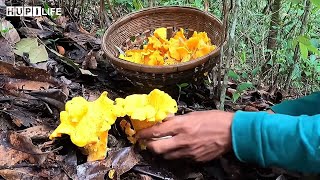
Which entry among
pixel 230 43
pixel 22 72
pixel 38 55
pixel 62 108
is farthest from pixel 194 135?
pixel 38 55

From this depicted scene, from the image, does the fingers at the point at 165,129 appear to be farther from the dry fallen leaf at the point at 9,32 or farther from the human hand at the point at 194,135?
the dry fallen leaf at the point at 9,32

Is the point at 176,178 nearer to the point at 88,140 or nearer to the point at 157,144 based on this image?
the point at 157,144

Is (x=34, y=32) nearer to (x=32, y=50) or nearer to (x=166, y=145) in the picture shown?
(x=32, y=50)

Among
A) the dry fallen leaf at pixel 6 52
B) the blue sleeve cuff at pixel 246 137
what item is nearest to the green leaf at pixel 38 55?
the dry fallen leaf at pixel 6 52

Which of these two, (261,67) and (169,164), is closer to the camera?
(169,164)

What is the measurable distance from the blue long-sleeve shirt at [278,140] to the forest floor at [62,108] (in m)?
0.29

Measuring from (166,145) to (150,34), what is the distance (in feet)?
4.66

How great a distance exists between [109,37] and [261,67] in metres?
1.46

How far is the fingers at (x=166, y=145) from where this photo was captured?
5.93 ft

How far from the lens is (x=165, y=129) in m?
1.83

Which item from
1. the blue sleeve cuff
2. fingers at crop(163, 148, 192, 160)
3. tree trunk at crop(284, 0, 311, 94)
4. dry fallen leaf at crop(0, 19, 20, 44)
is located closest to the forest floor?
dry fallen leaf at crop(0, 19, 20, 44)

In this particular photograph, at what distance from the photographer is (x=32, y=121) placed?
2.09 m

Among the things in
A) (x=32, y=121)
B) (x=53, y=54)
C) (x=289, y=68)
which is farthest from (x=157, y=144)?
(x=289, y=68)

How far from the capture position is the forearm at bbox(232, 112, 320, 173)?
5.56 ft
